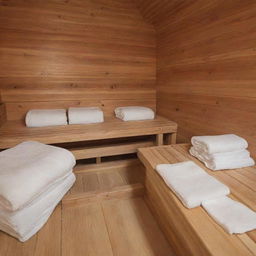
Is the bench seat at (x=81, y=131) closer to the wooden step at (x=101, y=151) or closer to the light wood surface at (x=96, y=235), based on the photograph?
the wooden step at (x=101, y=151)

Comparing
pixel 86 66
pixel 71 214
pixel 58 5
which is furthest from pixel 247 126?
pixel 58 5

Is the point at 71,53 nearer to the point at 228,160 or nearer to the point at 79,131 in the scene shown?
the point at 79,131

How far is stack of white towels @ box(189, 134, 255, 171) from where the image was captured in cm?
123

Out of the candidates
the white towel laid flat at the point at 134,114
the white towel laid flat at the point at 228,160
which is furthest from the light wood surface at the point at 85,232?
the white towel laid flat at the point at 134,114

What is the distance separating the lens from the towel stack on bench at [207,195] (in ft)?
2.52

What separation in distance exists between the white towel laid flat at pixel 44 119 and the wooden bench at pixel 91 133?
0.07 meters

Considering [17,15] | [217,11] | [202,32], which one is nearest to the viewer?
[217,11]

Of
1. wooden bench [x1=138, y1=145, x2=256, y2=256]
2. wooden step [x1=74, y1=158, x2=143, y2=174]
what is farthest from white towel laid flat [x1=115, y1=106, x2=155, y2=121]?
wooden bench [x1=138, y1=145, x2=256, y2=256]

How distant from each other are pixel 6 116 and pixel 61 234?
1.55 metres

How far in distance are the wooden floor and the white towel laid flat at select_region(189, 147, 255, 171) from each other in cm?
57

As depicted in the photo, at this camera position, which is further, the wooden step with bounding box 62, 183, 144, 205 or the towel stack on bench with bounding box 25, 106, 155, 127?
the towel stack on bench with bounding box 25, 106, 155, 127

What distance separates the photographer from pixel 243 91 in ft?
4.34

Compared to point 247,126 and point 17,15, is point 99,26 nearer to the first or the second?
point 17,15

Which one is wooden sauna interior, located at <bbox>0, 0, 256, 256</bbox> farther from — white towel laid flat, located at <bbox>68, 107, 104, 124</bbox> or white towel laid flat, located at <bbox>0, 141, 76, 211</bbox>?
white towel laid flat, located at <bbox>0, 141, 76, 211</bbox>
